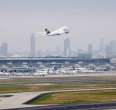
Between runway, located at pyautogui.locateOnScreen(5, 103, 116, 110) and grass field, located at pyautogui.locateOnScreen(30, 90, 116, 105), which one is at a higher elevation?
grass field, located at pyautogui.locateOnScreen(30, 90, 116, 105)

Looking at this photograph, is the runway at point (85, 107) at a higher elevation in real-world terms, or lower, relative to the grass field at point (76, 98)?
lower

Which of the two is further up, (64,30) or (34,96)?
(64,30)

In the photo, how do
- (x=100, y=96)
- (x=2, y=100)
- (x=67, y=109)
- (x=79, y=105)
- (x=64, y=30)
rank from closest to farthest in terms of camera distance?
(x=67, y=109)
(x=79, y=105)
(x=2, y=100)
(x=100, y=96)
(x=64, y=30)

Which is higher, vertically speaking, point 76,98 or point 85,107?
point 76,98

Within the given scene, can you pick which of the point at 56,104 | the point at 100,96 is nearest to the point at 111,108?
the point at 56,104

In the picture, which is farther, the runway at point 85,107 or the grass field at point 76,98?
the grass field at point 76,98

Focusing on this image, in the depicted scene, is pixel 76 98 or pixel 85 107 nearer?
pixel 85 107

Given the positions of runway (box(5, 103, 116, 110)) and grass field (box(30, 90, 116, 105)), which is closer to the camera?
runway (box(5, 103, 116, 110))

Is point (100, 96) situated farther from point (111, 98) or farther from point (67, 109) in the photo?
point (67, 109)
